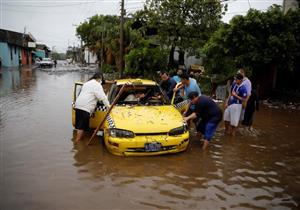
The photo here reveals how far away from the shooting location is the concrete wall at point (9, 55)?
135ft

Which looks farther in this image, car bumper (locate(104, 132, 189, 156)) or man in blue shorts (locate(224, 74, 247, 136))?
man in blue shorts (locate(224, 74, 247, 136))

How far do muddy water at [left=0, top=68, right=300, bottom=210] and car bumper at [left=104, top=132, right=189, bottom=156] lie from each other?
0.16m

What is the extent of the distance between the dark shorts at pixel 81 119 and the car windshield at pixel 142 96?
806 millimetres

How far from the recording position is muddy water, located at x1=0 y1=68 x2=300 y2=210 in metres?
4.34

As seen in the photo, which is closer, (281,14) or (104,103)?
(104,103)

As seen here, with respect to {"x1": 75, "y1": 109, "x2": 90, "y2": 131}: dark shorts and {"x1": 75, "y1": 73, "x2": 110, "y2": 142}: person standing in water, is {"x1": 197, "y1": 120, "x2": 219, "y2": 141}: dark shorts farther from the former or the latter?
{"x1": 75, "y1": 109, "x2": 90, "y2": 131}: dark shorts

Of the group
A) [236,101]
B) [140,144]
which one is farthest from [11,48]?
[140,144]

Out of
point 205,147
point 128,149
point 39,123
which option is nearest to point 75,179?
point 128,149

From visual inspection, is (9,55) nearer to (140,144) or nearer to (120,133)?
(120,133)

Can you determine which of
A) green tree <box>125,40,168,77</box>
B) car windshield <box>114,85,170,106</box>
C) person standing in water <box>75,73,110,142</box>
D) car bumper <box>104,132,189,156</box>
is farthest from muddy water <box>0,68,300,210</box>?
green tree <box>125,40,168,77</box>

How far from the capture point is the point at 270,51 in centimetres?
1292

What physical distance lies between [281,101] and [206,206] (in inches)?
461

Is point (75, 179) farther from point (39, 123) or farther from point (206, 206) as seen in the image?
point (39, 123)

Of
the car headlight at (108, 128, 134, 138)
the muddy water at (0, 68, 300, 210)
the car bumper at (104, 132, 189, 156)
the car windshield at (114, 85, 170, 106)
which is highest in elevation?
the car windshield at (114, 85, 170, 106)
